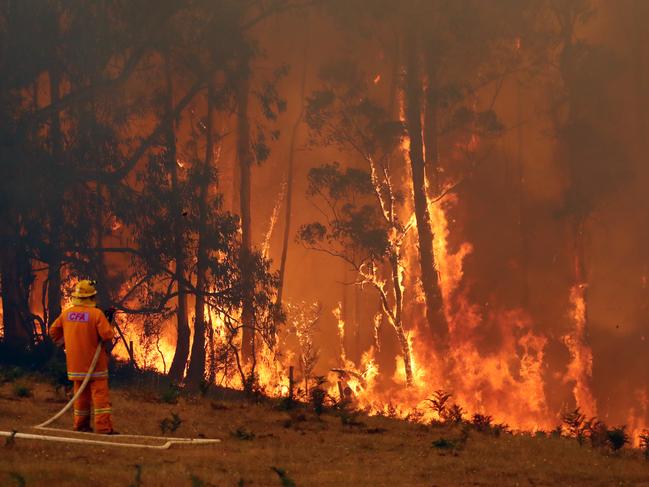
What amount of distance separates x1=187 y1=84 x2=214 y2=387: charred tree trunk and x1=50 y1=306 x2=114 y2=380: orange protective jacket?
1400 cm

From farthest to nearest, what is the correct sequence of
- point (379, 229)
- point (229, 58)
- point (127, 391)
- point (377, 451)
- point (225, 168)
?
point (225, 168)
point (379, 229)
point (229, 58)
point (127, 391)
point (377, 451)

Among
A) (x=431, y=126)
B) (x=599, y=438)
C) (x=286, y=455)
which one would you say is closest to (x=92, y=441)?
(x=286, y=455)

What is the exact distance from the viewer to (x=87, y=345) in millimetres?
11430

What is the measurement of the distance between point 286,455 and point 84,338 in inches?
99.7

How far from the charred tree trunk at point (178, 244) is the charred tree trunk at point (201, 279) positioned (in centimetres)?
31

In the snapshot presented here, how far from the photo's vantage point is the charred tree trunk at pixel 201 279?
26.8 meters

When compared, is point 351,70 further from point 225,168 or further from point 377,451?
point 377,451

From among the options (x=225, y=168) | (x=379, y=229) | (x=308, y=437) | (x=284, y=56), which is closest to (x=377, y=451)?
(x=308, y=437)

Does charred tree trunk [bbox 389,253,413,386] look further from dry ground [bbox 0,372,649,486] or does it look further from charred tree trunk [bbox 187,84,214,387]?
dry ground [bbox 0,372,649,486]

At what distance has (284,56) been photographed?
131 feet

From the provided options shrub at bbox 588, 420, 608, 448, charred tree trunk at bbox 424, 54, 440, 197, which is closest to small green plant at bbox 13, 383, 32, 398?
shrub at bbox 588, 420, 608, 448

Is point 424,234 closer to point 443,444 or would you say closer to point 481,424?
point 481,424

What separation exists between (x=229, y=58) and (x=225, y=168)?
1008 cm

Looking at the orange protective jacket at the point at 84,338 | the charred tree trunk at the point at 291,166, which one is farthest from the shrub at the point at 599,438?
the charred tree trunk at the point at 291,166
